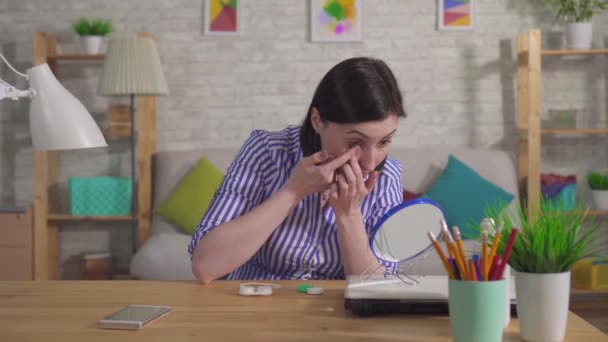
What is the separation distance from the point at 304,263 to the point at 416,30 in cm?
291

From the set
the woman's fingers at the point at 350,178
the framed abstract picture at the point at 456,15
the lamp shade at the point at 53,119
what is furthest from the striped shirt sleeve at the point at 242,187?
the framed abstract picture at the point at 456,15

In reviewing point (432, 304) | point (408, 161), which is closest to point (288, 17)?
point (408, 161)

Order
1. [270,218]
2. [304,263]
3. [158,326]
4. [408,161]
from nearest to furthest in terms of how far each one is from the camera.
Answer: [158,326] → [270,218] → [304,263] → [408,161]

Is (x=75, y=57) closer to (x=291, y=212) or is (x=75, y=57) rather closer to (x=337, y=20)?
(x=337, y=20)

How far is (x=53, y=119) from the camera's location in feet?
4.28

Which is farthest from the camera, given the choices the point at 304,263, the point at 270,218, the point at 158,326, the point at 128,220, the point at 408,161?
the point at 128,220

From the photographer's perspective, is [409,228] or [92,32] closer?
[409,228]

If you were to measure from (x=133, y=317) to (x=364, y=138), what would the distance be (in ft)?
2.41

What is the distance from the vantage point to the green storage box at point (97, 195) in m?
4.34

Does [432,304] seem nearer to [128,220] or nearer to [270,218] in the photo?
[270,218]

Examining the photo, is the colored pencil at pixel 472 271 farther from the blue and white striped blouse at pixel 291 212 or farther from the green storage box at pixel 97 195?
the green storage box at pixel 97 195

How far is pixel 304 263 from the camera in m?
1.95

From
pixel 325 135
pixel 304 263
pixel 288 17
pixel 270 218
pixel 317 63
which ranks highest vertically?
pixel 288 17

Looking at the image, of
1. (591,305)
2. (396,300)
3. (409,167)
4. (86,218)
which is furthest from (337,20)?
(396,300)
